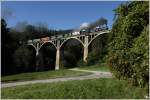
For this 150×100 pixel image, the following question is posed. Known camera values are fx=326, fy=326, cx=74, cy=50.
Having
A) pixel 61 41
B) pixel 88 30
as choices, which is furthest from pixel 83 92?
pixel 61 41

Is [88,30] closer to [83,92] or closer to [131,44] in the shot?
[83,92]

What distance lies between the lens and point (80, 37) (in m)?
60.9

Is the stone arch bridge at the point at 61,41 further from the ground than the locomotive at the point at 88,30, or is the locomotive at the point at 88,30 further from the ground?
the locomotive at the point at 88,30

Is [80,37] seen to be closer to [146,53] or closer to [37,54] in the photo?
[37,54]

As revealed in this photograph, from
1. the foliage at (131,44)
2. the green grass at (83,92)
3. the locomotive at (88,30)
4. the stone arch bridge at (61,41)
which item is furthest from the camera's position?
the stone arch bridge at (61,41)

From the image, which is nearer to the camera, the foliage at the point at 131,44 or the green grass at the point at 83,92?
the foliage at the point at 131,44

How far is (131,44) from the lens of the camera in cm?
862

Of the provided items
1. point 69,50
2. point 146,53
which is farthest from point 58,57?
point 146,53

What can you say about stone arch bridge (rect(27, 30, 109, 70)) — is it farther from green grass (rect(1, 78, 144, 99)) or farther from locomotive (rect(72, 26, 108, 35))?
green grass (rect(1, 78, 144, 99))

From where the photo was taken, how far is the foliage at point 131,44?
768 centimetres

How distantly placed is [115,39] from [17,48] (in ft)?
162

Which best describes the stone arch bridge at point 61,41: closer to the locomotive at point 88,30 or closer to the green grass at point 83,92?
the locomotive at point 88,30

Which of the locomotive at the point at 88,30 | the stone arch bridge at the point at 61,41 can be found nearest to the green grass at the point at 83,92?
the stone arch bridge at the point at 61,41

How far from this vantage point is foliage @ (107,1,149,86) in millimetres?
7680
